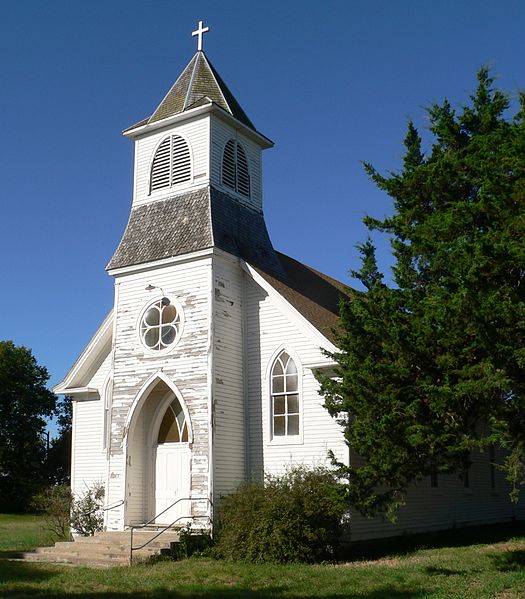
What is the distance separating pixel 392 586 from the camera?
1301cm

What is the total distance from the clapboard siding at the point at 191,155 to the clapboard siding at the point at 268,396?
3.60 meters

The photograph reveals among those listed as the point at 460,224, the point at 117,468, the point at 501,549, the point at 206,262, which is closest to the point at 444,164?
the point at 460,224

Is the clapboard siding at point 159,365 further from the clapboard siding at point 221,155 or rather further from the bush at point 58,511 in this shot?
the clapboard siding at point 221,155

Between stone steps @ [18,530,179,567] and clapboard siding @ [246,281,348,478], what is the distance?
130 inches

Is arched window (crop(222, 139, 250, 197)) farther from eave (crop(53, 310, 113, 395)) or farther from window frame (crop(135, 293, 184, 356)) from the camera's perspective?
eave (crop(53, 310, 113, 395))

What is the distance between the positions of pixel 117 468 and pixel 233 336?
4.64 m

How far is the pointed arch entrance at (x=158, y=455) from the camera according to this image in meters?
19.8

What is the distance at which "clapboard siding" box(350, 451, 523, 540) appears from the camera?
63.4ft

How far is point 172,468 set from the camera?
20109 millimetres

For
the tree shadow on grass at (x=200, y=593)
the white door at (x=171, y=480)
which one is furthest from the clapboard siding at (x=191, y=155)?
the tree shadow on grass at (x=200, y=593)

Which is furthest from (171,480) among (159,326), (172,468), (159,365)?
(159,326)

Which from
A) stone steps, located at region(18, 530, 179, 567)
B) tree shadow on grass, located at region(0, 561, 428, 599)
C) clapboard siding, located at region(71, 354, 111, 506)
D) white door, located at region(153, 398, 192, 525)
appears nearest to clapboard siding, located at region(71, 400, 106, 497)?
clapboard siding, located at region(71, 354, 111, 506)

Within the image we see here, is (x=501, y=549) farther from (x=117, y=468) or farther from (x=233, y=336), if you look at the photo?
(x=117, y=468)

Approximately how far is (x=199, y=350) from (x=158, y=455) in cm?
332
